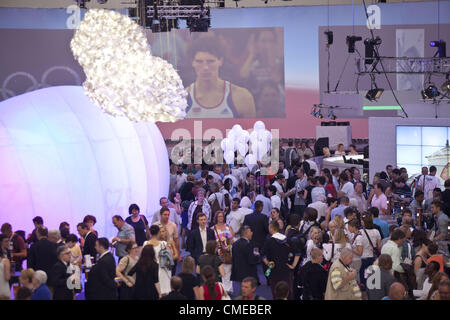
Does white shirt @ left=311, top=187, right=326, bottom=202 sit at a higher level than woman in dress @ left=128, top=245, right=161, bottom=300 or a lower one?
higher

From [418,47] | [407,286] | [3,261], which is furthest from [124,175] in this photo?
[418,47]

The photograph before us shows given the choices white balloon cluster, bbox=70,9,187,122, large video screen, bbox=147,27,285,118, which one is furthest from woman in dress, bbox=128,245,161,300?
large video screen, bbox=147,27,285,118

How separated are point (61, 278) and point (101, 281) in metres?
0.45

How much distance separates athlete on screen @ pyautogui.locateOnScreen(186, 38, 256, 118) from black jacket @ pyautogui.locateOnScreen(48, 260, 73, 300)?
56.4 feet

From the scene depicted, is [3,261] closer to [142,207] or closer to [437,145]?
[142,207]

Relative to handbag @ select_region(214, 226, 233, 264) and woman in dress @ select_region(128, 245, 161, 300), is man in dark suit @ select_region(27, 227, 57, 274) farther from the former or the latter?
handbag @ select_region(214, 226, 233, 264)

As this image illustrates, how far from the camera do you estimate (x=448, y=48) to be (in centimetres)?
2408

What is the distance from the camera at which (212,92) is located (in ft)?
78.3

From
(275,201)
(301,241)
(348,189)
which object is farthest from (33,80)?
(301,241)

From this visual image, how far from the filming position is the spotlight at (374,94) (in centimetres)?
1742

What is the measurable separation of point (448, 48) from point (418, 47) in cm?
106

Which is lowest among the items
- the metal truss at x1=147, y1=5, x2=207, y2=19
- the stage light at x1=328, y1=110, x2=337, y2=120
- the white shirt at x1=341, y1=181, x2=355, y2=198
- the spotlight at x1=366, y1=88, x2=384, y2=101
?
the white shirt at x1=341, y1=181, x2=355, y2=198

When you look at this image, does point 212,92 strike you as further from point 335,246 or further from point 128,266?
point 128,266

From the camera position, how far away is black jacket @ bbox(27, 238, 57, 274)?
7457mm
